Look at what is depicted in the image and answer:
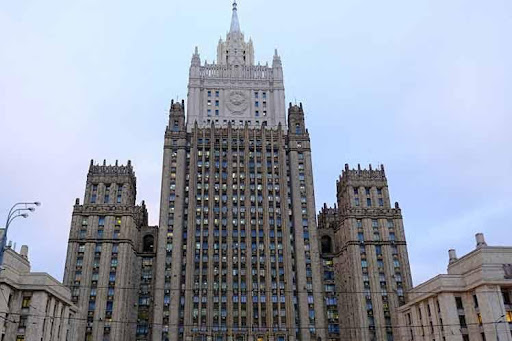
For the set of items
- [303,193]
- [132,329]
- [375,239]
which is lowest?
[132,329]

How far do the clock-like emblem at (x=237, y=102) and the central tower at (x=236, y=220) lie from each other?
1.05 feet

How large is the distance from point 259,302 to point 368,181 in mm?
46444

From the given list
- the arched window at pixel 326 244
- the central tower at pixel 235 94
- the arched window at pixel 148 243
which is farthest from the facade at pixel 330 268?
the arched window at pixel 148 243

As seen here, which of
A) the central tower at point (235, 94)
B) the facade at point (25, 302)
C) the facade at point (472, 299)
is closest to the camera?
the facade at point (25, 302)

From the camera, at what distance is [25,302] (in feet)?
272

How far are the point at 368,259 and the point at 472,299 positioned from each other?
40133mm

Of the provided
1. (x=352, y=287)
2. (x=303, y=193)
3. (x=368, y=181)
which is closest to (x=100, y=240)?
(x=303, y=193)

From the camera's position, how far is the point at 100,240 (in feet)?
412

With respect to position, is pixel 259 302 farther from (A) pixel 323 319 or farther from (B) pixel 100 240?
(B) pixel 100 240

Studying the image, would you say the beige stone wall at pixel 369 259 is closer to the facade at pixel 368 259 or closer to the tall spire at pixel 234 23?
the facade at pixel 368 259

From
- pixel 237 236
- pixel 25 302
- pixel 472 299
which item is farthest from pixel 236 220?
pixel 472 299

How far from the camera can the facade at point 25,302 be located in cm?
7862

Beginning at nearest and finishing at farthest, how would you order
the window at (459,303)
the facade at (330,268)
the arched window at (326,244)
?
the window at (459,303), the facade at (330,268), the arched window at (326,244)

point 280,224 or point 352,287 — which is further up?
point 280,224
